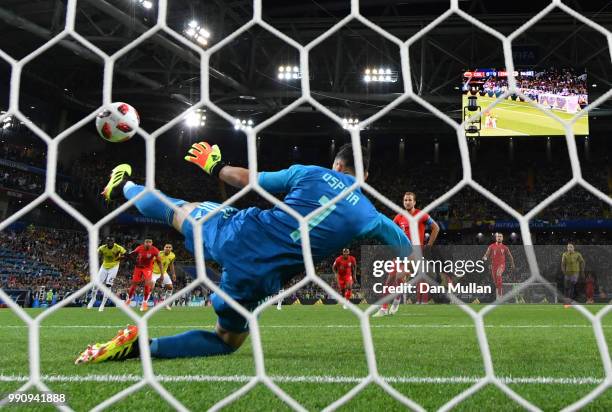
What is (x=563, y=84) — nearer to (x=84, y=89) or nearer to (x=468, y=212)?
(x=468, y=212)

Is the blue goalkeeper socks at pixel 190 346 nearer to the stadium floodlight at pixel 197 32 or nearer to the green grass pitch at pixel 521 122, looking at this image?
the stadium floodlight at pixel 197 32

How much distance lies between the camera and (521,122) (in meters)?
13.7

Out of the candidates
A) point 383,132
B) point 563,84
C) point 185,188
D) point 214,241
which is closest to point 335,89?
point 563,84

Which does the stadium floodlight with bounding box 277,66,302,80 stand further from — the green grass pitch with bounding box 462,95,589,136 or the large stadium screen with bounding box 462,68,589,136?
the green grass pitch with bounding box 462,95,589,136

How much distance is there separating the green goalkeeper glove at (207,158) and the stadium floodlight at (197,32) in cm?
1041

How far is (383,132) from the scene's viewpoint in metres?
23.6

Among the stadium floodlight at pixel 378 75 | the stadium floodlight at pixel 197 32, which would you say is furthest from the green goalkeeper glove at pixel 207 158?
the stadium floodlight at pixel 378 75

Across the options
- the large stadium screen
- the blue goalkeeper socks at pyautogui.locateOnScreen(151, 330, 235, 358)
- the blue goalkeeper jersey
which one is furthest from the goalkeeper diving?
the large stadium screen

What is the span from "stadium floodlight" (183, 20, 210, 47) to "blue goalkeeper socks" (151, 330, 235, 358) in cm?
1044

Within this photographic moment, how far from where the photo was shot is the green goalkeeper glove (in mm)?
2400

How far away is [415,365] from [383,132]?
21.6m

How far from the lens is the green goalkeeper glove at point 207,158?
2.40 metres

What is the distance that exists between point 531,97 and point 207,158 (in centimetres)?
1270

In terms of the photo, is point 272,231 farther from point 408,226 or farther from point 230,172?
point 408,226
